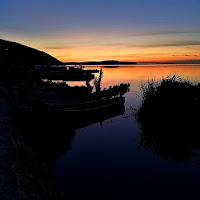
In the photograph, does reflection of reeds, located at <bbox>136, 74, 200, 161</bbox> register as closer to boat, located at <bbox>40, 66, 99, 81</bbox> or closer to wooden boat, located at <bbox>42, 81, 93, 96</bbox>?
wooden boat, located at <bbox>42, 81, 93, 96</bbox>

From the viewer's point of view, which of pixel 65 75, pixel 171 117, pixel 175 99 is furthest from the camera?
pixel 65 75

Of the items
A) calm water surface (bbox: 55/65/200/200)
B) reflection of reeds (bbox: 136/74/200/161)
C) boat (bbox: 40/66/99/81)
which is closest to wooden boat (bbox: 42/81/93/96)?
reflection of reeds (bbox: 136/74/200/161)

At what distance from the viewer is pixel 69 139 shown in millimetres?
12711

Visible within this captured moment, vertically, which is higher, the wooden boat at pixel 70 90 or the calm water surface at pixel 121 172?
the wooden boat at pixel 70 90

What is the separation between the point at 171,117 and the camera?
558 inches

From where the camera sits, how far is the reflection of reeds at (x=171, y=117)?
38.3 ft

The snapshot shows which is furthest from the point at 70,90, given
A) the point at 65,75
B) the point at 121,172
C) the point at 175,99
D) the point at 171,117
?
the point at 65,75

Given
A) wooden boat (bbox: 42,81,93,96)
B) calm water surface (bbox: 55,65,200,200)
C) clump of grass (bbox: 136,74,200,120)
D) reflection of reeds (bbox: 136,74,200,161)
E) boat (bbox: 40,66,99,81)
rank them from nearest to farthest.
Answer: calm water surface (bbox: 55,65,200,200)
reflection of reeds (bbox: 136,74,200,161)
clump of grass (bbox: 136,74,200,120)
wooden boat (bbox: 42,81,93,96)
boat (bbox: 40,66,99,81)

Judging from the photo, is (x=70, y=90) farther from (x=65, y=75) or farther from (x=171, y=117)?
(x=65, y=75)

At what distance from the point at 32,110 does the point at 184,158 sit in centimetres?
871

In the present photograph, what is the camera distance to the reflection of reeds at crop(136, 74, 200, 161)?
1169 cm

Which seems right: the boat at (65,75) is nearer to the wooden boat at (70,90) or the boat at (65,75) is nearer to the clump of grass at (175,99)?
the wooden boat at (70,90)

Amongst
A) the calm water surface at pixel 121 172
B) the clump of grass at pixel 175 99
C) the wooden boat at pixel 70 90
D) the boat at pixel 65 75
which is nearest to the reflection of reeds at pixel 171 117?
the clump of grass at pixel 175 99

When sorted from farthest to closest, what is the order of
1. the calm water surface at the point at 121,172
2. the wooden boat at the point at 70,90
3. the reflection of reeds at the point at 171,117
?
the wooden boat at the point at 70,90, the reflection of reeds at the point at 171,117, the calm water surface at the point at 121,172
